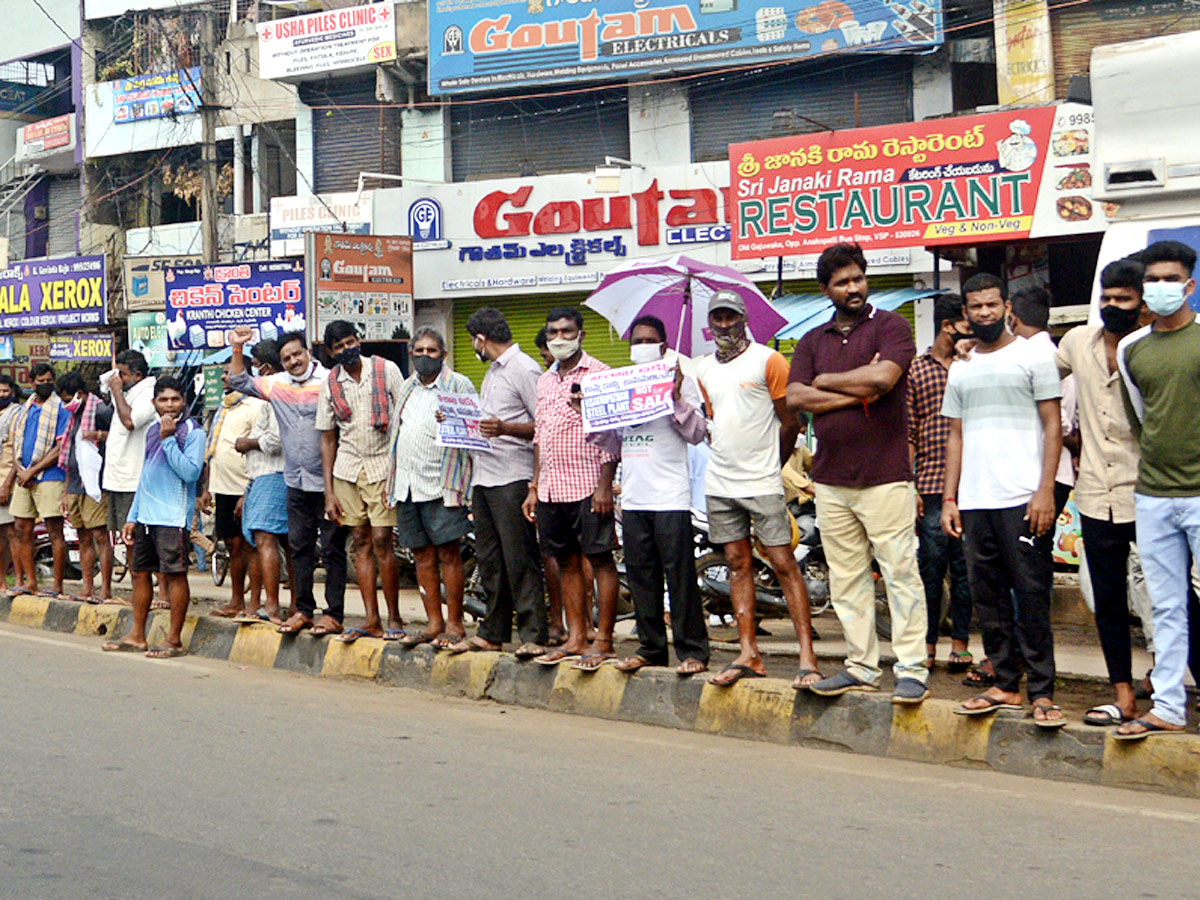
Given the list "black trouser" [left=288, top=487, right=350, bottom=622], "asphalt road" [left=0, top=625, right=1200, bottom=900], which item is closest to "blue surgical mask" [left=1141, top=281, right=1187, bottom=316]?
"asphalt road" [left=0, top=625, right=1200, bottom=900]

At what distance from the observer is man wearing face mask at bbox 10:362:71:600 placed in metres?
11.9

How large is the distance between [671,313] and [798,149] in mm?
9002

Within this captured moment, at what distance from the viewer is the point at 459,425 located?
26.3ft

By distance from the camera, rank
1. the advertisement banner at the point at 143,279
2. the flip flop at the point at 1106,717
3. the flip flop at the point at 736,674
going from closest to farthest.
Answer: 1. the flip flop at the point at 1106,717
2. the flip flop at the point at 736,674
3. the advertisement banner at the point at 143,279

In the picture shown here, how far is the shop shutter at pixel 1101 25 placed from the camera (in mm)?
17281

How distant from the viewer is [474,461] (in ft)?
26.7

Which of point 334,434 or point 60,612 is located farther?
point 60,612

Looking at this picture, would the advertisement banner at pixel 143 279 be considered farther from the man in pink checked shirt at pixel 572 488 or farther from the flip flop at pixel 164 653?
the man in pink checked shirt at pixel 572 488

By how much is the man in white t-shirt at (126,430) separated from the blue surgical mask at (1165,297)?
6781 mm

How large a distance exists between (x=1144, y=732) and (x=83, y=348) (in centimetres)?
2516

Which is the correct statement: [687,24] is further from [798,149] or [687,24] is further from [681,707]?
[681,707]

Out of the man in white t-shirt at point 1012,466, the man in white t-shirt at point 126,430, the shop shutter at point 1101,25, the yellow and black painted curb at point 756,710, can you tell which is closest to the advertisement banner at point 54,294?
the shop shutter at point 1101,25

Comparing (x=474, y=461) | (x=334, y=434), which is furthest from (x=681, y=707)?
(x=334, y=434)

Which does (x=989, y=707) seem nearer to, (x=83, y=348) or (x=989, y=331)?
(x=989, y=331)
